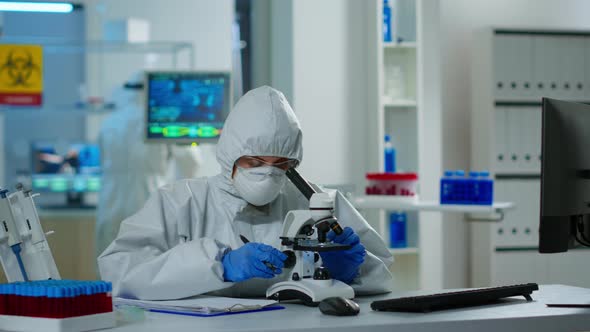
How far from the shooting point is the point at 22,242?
2123 millimetres

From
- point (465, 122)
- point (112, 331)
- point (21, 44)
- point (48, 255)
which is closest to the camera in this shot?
point (112, 331)

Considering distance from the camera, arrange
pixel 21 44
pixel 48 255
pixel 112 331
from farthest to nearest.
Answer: pixel 21 44, pixel 48 255, pixel 112 331

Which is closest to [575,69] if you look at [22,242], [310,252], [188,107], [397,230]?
[397,230]

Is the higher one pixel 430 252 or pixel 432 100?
pixel 432 100

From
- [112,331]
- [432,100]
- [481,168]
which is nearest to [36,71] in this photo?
[432,100]

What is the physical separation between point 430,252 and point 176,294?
9.26ft

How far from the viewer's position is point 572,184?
87.2 inches

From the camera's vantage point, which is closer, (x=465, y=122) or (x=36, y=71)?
(x=36, y=71)

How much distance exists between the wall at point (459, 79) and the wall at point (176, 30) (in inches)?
48.8

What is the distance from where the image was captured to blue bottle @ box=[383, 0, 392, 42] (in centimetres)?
487

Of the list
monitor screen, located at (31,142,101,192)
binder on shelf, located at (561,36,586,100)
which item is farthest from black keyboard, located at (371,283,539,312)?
monitor screen, located at (31,142,101,192)

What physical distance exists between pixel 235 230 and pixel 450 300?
71 cm

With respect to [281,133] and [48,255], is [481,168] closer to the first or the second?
[281,133]

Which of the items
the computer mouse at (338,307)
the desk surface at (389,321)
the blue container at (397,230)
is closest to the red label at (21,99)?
the blue container at (397,230)
